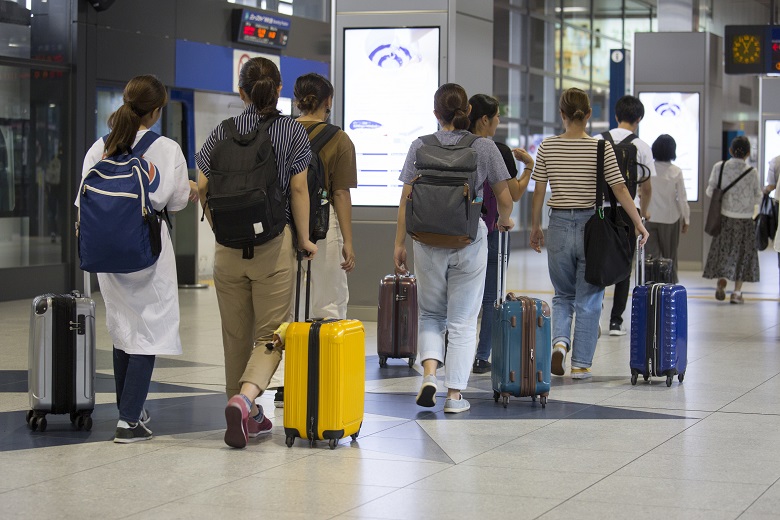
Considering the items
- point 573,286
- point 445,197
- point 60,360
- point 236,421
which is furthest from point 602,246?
point 60,360

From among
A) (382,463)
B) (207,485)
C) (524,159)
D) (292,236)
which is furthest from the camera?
(524,159)

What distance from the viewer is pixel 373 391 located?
7137 mm

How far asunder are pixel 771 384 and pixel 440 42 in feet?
14.1

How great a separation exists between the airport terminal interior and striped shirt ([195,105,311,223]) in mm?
1204

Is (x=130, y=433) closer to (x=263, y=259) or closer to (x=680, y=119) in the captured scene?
(x=263, y=259)

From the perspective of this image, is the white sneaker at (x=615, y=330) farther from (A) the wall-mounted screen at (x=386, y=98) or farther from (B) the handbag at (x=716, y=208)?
(B) the handbag at (x=716, y=208)

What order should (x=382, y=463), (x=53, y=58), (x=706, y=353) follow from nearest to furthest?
(x=382, y=463) → (x=706, y=353) → (x=53, y=58)

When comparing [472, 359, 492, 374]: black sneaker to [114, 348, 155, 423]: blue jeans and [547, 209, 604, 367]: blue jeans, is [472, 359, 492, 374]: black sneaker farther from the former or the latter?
[114, 348, 155, 423]: blue jeans

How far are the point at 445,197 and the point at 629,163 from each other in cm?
267

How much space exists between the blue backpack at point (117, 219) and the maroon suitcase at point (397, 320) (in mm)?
2952

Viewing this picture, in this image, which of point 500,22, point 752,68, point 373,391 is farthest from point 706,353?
point 500,22

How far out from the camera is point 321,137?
20.9 ft

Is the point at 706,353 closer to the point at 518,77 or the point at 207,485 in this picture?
the point at 207,485

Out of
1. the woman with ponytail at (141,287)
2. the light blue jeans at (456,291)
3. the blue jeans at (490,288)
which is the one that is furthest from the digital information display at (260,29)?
the woman with ponytail at (141,287)
